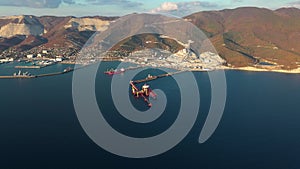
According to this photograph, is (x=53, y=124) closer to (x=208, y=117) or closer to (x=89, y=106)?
(x=89, y=106)

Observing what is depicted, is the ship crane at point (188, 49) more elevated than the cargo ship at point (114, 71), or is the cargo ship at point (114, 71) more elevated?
the ship crane at point (188, 49)

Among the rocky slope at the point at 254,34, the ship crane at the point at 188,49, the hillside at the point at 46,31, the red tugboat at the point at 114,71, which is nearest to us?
the red tugboat at the point at 114,71

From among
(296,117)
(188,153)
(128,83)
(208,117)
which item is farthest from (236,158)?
(128,83)

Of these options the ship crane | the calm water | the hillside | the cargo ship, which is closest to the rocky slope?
the ship crane

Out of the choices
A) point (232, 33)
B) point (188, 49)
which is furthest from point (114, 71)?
point (232, 33)

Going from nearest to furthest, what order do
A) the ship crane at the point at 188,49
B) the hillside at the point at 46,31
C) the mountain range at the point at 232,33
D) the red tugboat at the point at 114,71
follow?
the red tugboat at the point at 114,71 < the ship crane at the point at 188,49 < the mountain range at the point at 232,33 < the hillside at the point at 46,31

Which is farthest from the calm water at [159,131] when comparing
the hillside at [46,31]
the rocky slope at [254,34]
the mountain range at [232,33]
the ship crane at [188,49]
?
the hillside at [46,31]

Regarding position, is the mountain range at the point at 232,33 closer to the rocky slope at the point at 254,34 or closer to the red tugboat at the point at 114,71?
the rocky slope at the point at 254,34

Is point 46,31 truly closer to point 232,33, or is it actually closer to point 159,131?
point 232,33
